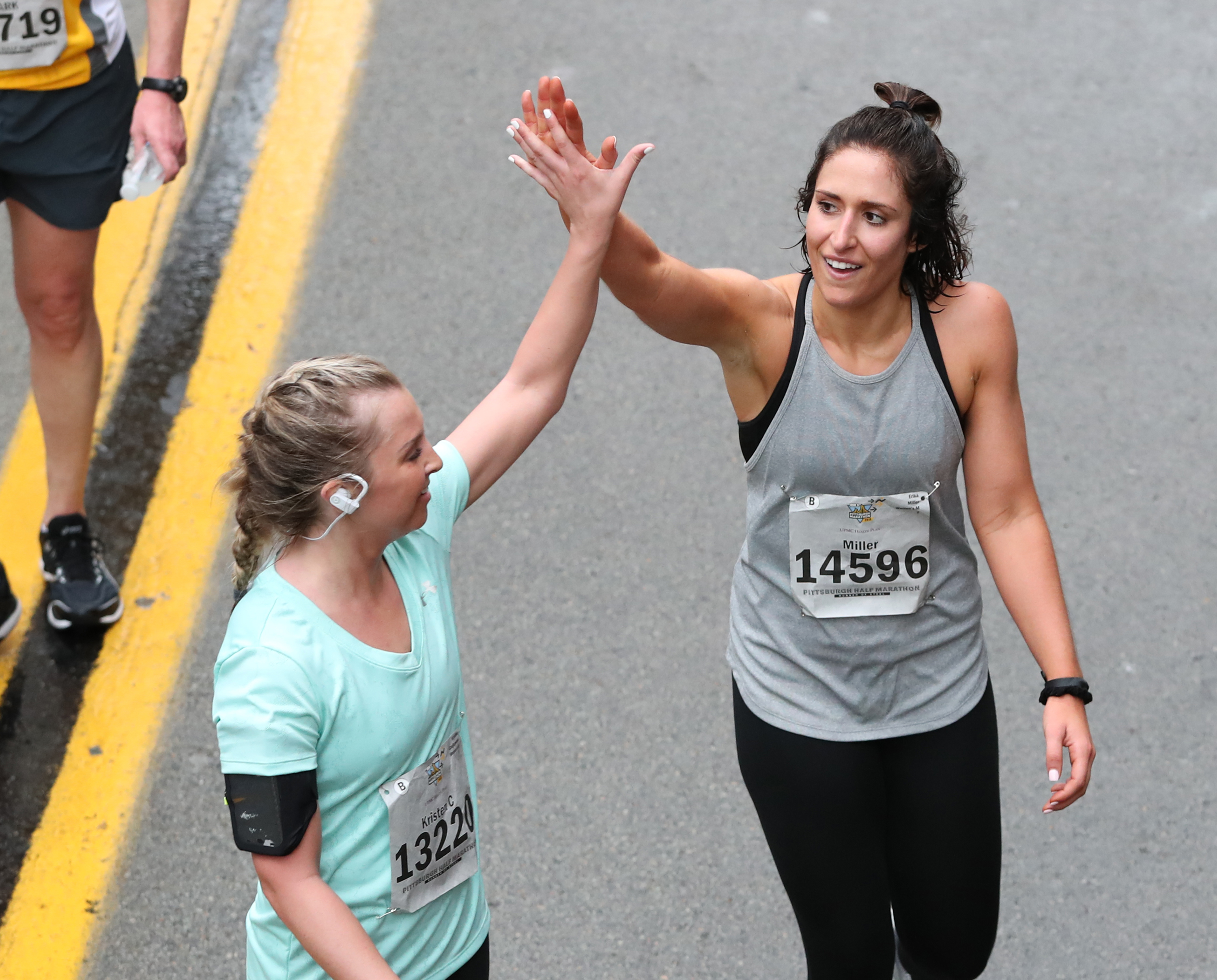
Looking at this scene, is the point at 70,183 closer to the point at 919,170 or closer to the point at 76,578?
the point at 76,578

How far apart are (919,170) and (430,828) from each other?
1.34 meters

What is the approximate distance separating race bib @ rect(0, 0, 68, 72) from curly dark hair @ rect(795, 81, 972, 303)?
1894mm

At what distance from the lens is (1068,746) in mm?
2541

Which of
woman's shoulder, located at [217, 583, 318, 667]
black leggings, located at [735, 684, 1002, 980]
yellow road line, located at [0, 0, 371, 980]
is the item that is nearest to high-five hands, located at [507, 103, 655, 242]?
woman's shoulder, located at [217, 583, 318, 667]

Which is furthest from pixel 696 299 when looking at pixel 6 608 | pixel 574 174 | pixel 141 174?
pixel 6 608

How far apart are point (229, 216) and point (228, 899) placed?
267cm

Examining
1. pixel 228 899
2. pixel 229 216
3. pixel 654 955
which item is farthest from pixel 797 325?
pixel 229 216

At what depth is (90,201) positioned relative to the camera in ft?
11.6

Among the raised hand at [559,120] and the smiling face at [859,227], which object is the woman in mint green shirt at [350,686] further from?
the smiling face at [859,227]

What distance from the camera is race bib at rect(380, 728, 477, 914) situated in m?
2.06

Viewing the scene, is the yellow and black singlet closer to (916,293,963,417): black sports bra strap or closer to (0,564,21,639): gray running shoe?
(0,564,21,639): gray running shoe

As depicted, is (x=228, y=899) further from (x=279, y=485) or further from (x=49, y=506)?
(x=279, y=485)

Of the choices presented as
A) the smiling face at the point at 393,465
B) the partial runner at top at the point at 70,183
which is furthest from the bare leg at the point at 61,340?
the smiling face at the point at 393,465

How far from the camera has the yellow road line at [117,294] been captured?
12.8 ft
